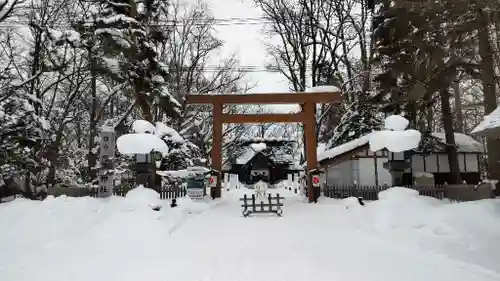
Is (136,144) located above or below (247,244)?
above

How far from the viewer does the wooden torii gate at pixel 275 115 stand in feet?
64.8

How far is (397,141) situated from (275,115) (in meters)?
7.26

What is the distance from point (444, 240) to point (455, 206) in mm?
2169

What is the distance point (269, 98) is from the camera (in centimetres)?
2005

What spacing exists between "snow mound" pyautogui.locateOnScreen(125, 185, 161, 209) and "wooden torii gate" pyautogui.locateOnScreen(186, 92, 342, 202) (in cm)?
746

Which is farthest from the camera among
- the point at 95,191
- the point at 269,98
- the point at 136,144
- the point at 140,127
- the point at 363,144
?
the point at 363,144

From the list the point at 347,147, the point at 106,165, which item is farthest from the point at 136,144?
the point at 347,147

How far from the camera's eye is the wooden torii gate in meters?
19.8

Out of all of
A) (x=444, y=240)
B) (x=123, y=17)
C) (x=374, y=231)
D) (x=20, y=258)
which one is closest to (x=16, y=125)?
(x=123, y=17)

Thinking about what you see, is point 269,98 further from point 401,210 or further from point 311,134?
point 401,210

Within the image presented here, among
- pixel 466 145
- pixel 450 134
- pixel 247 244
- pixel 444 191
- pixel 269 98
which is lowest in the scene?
pixel 247 244

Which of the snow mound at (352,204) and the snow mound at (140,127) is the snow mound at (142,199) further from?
the snow mound at (352,204)

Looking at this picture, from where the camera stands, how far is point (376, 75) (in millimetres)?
22766

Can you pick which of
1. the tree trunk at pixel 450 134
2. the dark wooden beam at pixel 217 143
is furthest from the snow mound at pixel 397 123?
the dark wooden beam at pixel 217 143
